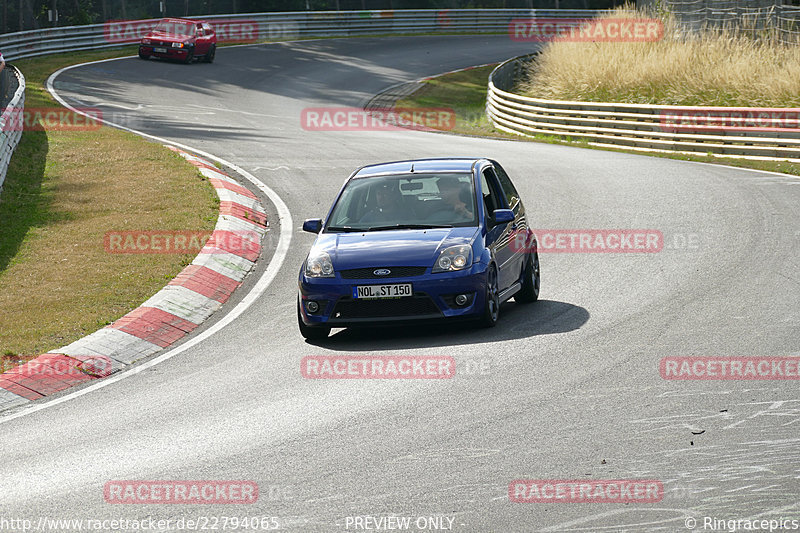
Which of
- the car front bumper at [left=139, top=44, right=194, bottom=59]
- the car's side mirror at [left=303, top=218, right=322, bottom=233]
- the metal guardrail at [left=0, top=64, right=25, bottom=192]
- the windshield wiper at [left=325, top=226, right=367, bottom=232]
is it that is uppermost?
the windshield wiper at [left=325, top=226, right=367, bottom=232]

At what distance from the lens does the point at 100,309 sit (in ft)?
39.1

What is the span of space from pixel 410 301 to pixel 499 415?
2.59 metres

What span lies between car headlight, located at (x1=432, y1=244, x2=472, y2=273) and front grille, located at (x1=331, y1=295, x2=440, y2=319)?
12.3 inches

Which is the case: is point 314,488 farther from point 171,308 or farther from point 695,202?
point 695,202

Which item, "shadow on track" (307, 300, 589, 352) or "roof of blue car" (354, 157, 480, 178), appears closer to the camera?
"shadow on track" (307, 300, 589, 352)

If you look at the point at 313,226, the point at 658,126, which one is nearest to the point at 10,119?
the point at 313,226

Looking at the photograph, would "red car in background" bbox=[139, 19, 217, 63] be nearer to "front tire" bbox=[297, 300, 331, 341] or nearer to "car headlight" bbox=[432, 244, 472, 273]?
"front tire" bbox=[297, 300, 331, 341]

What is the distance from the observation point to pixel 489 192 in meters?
11.6

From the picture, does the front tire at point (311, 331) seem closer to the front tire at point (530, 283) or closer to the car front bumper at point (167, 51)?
the front tire at point (530, 283)

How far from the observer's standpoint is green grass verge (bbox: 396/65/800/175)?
2338cm

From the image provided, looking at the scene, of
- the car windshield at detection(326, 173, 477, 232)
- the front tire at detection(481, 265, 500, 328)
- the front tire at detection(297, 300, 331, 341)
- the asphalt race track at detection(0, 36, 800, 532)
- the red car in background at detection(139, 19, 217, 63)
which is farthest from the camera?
the red car in background at detection(139, 19, 217, 63)

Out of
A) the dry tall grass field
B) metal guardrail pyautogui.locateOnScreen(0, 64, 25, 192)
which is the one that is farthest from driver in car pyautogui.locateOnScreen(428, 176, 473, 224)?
the dry tall grass field

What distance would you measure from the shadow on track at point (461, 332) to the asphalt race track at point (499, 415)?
4 cm

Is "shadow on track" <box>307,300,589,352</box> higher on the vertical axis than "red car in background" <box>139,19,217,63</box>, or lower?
higher
